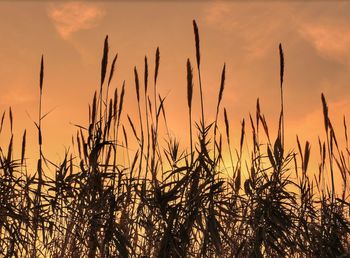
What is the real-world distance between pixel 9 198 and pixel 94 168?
1.93 feet

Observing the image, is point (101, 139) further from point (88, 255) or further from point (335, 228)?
point (335, 228)

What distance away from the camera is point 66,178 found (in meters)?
3.77

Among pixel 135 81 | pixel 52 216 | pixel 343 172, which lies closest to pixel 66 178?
pixel 52 216

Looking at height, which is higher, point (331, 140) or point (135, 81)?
point (135, 81)

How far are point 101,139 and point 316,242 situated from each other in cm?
192

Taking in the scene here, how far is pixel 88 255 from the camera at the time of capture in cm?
362

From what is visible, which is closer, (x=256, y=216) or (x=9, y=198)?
(x=9, y=198)

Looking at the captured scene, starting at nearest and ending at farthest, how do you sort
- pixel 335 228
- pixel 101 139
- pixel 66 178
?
pixel 101 139 < pixel 66 178 < pixel 335 228

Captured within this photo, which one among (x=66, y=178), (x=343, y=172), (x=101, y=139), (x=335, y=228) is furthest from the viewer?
(x=343, y=172)

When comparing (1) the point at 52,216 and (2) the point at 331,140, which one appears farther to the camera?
(2) the point at 331,140

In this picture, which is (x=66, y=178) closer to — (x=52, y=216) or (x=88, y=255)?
(x=52, y=216)

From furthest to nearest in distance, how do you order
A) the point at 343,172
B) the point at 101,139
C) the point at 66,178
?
the point at 343,172, the point at 66,178, the point at 101,139

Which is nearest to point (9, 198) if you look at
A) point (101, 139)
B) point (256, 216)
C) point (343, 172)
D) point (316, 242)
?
point (101, 139)

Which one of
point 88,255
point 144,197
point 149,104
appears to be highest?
point 149,104
